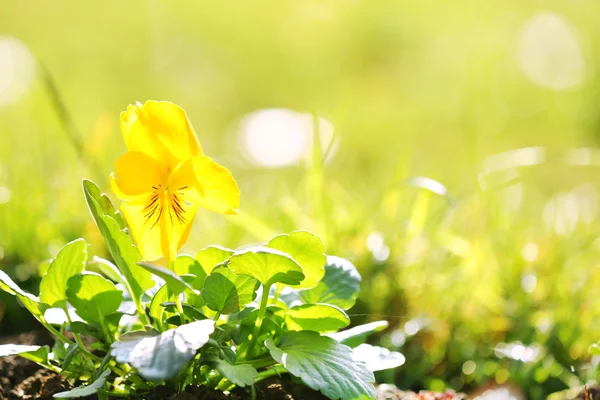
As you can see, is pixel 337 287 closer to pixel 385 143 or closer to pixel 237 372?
pixel 237 372

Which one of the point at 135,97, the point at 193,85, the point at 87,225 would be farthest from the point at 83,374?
the point at 193,85

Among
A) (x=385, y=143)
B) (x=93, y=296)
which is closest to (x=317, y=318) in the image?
(x=93, y=296)

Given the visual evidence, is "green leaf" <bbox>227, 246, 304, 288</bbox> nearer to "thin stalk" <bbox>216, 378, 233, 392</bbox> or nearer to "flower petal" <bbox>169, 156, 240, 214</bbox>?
"flower petal" <bbox>169, 156, 240, 214</bbox>

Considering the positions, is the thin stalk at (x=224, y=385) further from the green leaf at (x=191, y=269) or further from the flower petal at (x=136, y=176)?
the flower petal at (x=136, y=176)

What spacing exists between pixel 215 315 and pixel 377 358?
9.1 inches

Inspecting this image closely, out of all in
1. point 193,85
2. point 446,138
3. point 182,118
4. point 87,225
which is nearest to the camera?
point 182,118

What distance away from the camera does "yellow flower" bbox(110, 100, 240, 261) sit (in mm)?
925

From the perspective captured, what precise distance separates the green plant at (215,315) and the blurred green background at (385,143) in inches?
17.0

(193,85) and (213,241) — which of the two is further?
(193,85)

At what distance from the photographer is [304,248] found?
979mm

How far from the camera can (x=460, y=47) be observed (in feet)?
15.5

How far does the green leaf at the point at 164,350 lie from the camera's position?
0.82 m

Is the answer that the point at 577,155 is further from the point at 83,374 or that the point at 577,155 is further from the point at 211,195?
the point at 83,374

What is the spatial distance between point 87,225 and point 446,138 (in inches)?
105
